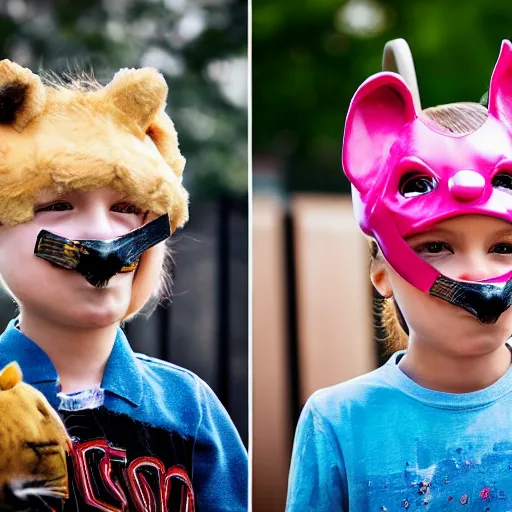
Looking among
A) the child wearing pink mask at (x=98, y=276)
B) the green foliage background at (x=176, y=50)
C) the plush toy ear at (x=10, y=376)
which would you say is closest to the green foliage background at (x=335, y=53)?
the green foliage background at (x=176, y=50)

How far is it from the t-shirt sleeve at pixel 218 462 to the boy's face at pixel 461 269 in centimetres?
34

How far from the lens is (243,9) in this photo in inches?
64.4

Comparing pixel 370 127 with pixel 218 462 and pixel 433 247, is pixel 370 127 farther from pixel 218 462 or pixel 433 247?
pixel 218 462

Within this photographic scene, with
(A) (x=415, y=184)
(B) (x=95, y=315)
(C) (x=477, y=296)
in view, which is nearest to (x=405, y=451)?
(C) (x=477, y=296)

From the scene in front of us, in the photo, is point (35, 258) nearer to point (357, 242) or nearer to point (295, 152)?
point (357, 242)

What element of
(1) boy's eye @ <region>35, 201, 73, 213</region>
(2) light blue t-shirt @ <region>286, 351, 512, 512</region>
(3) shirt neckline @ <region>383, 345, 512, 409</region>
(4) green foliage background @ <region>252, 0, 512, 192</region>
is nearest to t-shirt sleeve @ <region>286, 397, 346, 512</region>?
(2) light blue t-shirt @ <region>286, 351, 512, 512</region>

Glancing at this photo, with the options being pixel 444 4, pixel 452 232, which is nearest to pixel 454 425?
pixel 452 232

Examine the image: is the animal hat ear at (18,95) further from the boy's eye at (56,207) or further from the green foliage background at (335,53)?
the green foliage background at (335,53)

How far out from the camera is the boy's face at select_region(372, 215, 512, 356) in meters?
1.40

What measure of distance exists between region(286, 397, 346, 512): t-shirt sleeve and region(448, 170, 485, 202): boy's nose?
1.30 feet

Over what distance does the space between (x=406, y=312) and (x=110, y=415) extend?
47 centimetres

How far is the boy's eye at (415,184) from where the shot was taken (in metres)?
1.41

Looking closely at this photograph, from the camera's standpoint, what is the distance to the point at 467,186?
4.51 feet

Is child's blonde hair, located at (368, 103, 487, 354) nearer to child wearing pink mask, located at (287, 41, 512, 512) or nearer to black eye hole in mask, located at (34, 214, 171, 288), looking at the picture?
child wearing pink mask, located at (287, 41, 512, 512)
